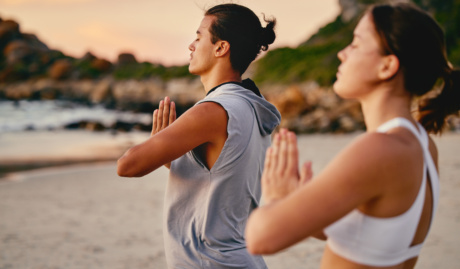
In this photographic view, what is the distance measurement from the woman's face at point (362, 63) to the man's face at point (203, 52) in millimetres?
992

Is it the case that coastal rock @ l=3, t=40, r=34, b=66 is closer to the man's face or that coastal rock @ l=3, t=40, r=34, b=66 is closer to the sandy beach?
the sandy beach

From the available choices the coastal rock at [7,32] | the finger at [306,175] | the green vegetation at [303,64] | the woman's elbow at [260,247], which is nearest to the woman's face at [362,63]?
the finger at [306,175]

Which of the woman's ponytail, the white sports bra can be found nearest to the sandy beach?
the woman's ponytail

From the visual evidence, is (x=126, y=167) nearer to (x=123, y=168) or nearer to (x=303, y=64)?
(x=123, y=168)

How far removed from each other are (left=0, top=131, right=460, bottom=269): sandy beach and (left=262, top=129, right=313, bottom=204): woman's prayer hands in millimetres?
4586

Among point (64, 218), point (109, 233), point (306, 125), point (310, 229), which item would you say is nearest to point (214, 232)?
point (310, 229)

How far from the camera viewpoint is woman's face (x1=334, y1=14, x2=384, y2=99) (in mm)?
1396

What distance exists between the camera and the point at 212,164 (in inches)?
82.6

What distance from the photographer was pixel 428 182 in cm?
137

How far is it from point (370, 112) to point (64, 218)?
7.45m

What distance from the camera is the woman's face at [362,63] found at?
140 cm

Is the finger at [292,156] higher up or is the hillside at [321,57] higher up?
the finger at [292,156]

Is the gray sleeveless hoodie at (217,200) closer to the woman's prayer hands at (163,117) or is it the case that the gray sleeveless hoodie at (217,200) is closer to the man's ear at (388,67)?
the woman's prayer hands at (163,117)

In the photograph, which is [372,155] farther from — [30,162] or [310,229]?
[30,162]
